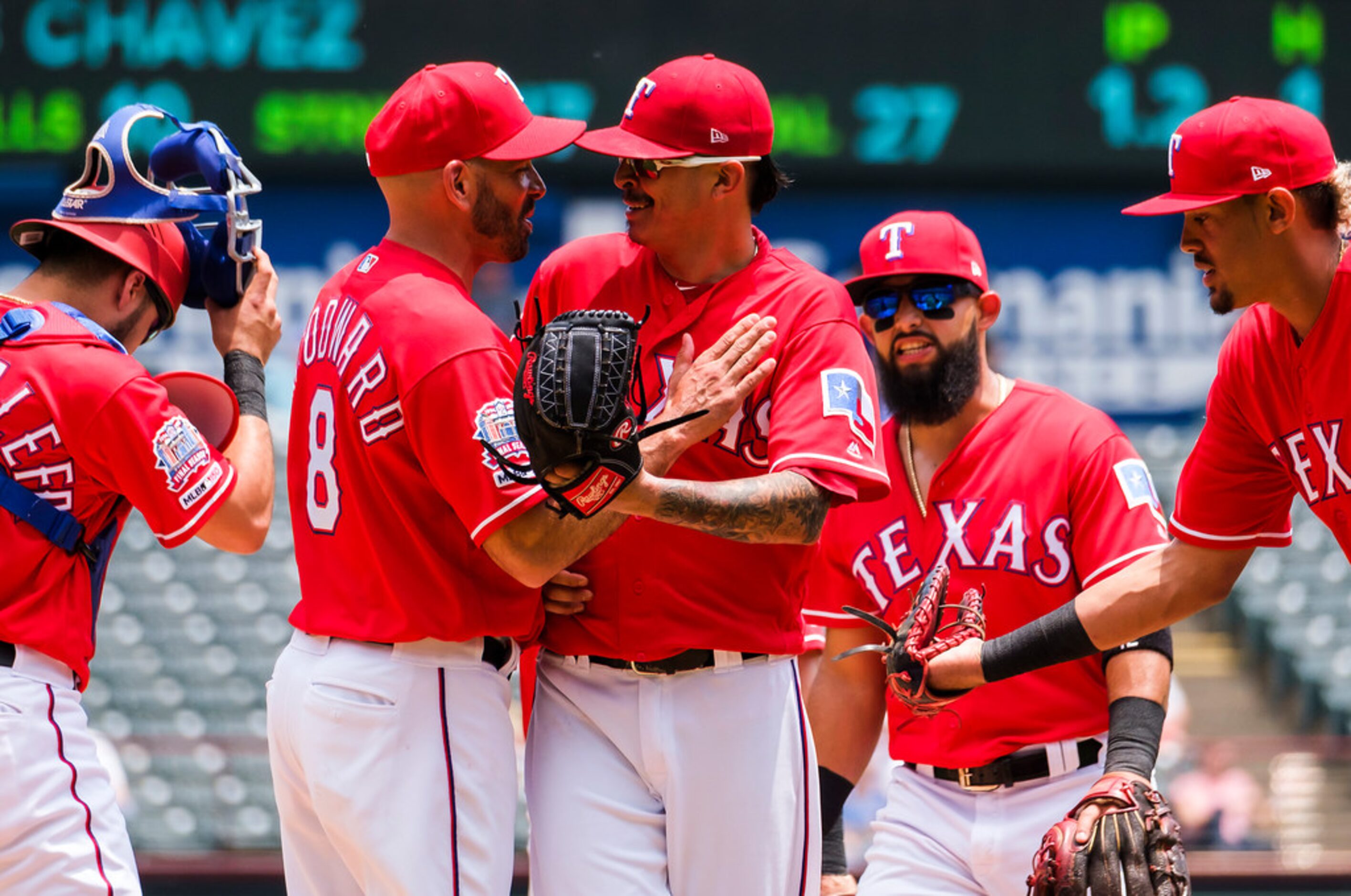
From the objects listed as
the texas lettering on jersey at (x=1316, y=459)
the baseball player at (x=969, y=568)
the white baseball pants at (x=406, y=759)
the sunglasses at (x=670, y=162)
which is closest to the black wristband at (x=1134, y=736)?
the baseball player at (x=969, y=568)

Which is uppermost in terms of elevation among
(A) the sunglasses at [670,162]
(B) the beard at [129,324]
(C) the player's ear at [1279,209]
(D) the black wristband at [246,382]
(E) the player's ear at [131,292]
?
(A) the sunglasses at [670,162]

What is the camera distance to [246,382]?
10.4ft

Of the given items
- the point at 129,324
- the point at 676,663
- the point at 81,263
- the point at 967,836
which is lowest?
the point at 967,836

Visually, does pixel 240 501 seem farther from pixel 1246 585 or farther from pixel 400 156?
pixel 1246 585

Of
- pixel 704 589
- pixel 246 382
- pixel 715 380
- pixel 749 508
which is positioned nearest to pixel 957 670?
pixel 704 589

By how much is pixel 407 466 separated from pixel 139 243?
2.46 ft

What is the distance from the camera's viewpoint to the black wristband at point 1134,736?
3.21m

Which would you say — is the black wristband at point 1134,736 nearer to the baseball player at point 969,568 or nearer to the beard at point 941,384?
the baseball player at point 969,568

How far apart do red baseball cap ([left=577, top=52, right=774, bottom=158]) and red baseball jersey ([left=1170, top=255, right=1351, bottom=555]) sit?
3.27 feet

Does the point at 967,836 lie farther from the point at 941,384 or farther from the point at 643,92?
the point at 643,92

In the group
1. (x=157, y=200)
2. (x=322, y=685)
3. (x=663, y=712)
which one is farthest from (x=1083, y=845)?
(x=157, y=200)

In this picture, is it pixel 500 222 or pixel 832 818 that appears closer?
pixel 500 222

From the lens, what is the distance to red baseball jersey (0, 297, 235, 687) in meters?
2.86

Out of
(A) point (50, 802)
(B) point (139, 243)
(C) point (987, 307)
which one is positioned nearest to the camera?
(A) point (50, 802)
